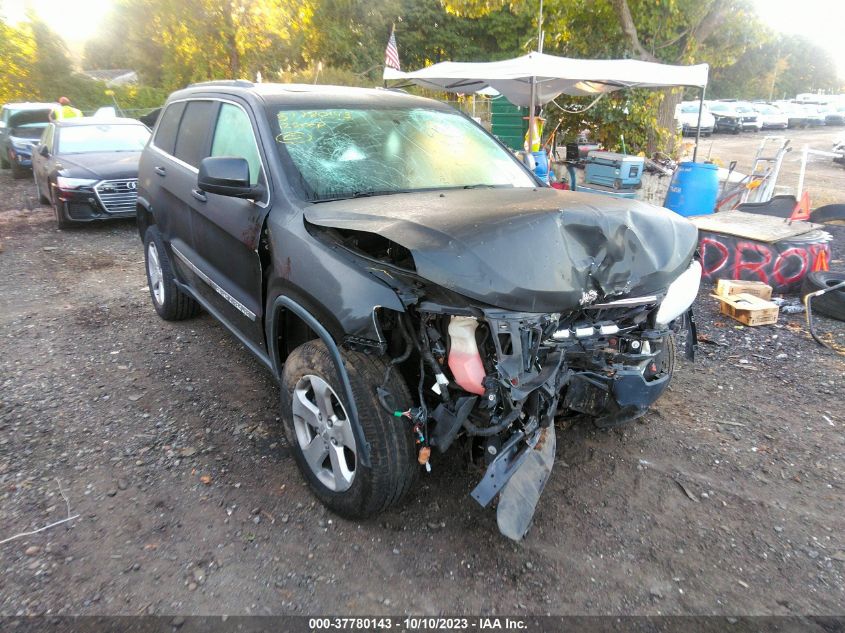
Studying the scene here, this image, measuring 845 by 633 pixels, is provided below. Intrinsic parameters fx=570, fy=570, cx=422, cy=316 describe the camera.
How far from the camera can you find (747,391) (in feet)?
13.0

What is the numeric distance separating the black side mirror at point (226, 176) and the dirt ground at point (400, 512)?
1442 millimetres

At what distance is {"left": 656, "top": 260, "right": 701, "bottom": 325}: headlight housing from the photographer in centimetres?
266

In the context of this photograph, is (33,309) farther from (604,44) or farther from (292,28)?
(292,28)

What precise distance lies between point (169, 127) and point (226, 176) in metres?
2.18

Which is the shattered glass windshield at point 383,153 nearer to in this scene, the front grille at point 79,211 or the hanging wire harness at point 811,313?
the hanging wire harness at point 811,313

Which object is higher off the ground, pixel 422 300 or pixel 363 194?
pixel 363 194

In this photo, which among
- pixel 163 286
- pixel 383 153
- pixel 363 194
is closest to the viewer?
pixel 363 194

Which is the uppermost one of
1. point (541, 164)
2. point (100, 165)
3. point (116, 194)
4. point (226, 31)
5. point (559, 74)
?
point (226, 31)

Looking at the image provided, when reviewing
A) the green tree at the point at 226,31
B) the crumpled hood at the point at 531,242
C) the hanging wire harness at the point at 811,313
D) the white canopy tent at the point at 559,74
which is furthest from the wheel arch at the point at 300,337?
the green tree at the point at 226,31

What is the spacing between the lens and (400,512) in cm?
276

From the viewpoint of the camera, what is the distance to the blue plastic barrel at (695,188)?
8.44m

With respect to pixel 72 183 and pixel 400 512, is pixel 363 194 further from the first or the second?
pixel 72 183

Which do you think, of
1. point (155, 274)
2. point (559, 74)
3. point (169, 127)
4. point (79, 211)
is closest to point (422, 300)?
point (169, 127)

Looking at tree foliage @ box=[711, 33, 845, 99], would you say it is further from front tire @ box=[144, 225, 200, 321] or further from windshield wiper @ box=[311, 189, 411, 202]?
windshield wiper @ box=[311, 189, 411, 202]
